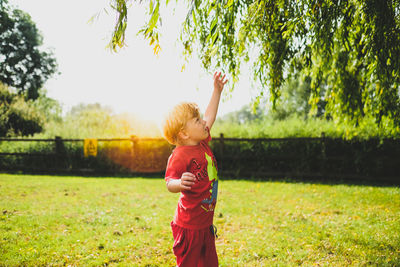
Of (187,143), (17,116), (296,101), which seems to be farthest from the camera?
(296,101)

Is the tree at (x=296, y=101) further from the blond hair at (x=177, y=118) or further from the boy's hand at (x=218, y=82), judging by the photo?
the blond hair at (x=177, y=118)

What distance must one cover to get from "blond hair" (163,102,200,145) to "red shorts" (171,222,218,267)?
2.46ft

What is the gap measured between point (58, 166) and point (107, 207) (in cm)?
912

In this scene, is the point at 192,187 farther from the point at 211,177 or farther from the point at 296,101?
the point at 296,101

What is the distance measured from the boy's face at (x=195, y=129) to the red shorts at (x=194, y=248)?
731 mm

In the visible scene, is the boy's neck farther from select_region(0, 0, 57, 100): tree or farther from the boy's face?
select_region(0, 0, 57, 100): tree

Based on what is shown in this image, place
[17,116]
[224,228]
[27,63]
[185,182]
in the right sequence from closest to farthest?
1. [185,182]
2. [224,228]
3. [17,116]
4. [27,63]

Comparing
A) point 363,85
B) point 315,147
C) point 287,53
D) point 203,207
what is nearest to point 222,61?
point 287,53

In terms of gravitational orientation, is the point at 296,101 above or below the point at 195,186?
above

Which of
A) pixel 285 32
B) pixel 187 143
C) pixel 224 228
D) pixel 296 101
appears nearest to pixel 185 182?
pixel 187 143

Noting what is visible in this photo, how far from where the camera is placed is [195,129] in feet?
6.76

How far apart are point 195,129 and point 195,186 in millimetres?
445

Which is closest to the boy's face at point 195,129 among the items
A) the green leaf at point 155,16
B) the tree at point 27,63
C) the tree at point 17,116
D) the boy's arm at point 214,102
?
the boy's arm at point 214,102

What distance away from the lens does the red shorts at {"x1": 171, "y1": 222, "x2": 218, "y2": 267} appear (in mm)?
2016
